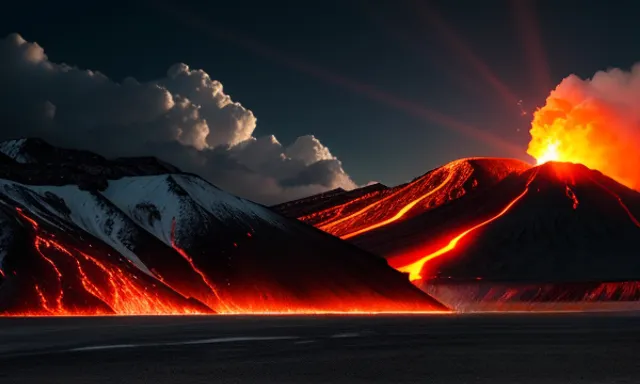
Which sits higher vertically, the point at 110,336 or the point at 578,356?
the point at 578,356

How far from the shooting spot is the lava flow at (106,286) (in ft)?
552

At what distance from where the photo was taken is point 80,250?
181750mm

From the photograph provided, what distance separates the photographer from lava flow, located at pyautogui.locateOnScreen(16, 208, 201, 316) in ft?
552

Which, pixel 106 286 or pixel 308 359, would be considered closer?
pixel 308 359

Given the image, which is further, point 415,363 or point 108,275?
point 108,275

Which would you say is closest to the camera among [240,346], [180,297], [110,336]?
[240,346]

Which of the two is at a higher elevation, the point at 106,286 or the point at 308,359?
the point at 106,286

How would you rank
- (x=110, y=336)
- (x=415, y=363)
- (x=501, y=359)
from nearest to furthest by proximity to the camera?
(x=415, y=363)
(x=501, y=359)
(x=110, y=336)

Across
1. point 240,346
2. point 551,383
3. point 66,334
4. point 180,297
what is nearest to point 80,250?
point 180,297

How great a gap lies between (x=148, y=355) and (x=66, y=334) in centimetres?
3293

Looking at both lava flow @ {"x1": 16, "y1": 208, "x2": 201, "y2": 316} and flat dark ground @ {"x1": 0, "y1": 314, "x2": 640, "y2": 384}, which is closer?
flat dark ground @ {"x1": 0, "y1": 314, "x2": 640, "y2": 384}

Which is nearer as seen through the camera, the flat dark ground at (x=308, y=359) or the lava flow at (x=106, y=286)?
the flat dark ground at (x=308, y=359)

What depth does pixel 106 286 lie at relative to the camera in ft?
566

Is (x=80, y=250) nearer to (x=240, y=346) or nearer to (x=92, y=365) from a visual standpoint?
(x=240, y=346)
